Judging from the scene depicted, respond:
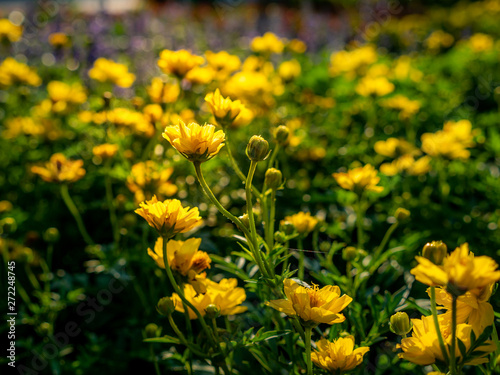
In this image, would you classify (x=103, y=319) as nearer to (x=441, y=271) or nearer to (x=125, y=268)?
(x=125, y=268)

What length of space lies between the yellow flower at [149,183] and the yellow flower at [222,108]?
1.24 ft

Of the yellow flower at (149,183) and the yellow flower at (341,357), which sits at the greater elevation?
the yellow flower at (149,183)

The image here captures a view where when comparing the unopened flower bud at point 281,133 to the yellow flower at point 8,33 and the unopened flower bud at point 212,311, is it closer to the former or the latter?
Result: the unopened flower bud at point 212,311

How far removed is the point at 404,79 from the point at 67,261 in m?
2.32

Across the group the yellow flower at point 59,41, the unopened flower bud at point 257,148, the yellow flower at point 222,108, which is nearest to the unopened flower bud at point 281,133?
the yellow flower at point 222,108

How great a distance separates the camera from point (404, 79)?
313cm

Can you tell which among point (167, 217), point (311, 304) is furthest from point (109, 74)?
point (311, 304)

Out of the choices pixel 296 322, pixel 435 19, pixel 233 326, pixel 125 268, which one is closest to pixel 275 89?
pixel 125 268

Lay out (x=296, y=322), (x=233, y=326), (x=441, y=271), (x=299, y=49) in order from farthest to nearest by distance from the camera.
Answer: (x=299, y=49) → (x=233, y=326) → (x=296, y=322) → (x=441, y=271)

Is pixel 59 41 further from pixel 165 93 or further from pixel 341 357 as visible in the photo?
pixel 341 357

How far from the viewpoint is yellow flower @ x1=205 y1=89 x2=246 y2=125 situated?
3.42 ft

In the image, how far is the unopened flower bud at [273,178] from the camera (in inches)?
40.1

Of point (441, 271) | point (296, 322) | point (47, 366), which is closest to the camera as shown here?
point (441, 271)

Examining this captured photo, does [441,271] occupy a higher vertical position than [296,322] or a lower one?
higher
